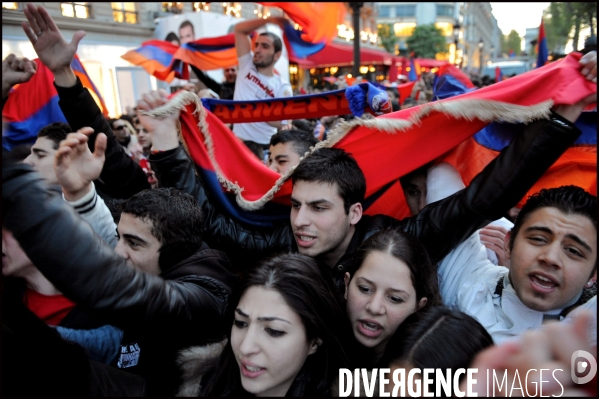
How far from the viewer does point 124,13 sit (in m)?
16.3

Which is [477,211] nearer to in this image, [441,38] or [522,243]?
[522,243]

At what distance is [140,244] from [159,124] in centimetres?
85

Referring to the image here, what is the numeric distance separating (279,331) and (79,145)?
97 centimetres

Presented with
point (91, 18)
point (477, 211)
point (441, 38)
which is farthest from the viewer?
point (441, 38)

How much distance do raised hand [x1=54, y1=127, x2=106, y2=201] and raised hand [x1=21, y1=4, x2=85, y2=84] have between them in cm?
108

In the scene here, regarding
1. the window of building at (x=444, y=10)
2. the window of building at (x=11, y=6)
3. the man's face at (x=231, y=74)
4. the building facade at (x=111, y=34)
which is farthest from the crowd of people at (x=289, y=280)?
the window of building at (x=444, y=10)

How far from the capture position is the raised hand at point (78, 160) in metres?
1.49

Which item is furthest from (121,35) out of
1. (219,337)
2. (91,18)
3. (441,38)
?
(441,38)

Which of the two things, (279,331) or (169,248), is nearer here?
(279,331)

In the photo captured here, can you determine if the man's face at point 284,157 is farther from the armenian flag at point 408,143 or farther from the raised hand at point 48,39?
the raised hand at point 48,39

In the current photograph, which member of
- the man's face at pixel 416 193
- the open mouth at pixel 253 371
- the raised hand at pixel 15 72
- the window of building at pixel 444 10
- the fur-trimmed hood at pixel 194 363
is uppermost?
the window of building at pixel 444 10

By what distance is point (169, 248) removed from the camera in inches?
73.9

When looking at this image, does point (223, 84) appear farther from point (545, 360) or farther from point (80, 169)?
point (545, 360)

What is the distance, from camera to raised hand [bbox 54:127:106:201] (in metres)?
1.49
